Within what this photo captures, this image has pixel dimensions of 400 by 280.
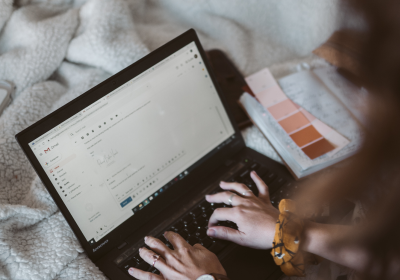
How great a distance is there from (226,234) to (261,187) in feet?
0.40

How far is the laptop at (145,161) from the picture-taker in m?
0.53

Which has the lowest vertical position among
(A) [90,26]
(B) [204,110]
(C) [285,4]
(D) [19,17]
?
(B) [204,110]

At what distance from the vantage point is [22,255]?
0.54 metres

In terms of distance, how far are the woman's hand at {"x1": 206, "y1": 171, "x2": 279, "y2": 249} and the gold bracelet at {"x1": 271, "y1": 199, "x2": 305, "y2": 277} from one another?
0.8 inches

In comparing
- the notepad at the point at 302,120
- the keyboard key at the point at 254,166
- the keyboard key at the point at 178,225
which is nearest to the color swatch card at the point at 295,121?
the notepad at the point at 302,120

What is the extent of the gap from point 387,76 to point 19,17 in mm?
814

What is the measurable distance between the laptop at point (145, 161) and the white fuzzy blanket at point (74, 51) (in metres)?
0.08

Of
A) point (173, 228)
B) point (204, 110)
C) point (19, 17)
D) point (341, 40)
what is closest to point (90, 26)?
point (19, 17)

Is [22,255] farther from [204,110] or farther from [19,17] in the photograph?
[19,17]

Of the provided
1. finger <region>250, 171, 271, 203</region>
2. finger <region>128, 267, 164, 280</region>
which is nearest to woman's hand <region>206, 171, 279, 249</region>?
finger <region>250, 171, 271, 203</region>

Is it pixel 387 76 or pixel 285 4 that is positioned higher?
pixel 285 4

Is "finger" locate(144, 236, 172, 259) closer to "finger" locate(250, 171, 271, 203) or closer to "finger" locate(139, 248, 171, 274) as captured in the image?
"finger" locate(139, 248, 171, 274)

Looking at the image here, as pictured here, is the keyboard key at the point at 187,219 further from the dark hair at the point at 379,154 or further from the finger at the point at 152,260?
the dark hair at the point at 379,154

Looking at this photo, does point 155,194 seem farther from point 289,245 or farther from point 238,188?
point 289,245
